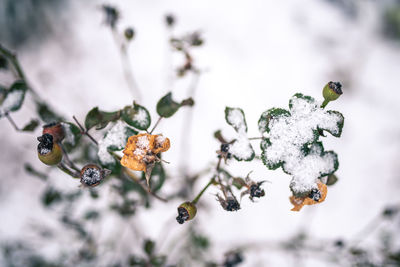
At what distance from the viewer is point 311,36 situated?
6.47 feet

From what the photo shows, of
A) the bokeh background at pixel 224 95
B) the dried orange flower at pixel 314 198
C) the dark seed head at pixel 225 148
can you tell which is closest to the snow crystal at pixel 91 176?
the dark seed head at pixel 225 148

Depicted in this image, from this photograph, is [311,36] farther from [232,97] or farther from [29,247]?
[29,247]

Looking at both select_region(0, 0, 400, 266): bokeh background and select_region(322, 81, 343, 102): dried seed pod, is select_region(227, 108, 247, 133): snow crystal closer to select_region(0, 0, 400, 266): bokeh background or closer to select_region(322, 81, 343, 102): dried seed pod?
select_region(322, 81, 343, 102): dried seed pod

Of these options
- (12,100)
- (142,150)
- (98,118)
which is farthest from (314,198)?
(12,100)

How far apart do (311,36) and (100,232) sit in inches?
76.0

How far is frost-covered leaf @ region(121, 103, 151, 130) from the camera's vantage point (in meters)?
0.58

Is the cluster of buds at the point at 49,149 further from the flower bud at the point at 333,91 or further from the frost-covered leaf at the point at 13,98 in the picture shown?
the flower bud at the point at 333,91

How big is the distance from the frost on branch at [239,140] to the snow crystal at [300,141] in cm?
4

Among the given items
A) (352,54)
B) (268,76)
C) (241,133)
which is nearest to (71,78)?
(268,76)

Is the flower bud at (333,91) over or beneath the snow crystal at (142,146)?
over

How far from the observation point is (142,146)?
533 millimetres

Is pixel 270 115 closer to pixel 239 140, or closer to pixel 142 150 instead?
pixel 239 140

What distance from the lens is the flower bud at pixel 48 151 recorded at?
1.73 feet

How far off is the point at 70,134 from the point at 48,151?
10 cm
